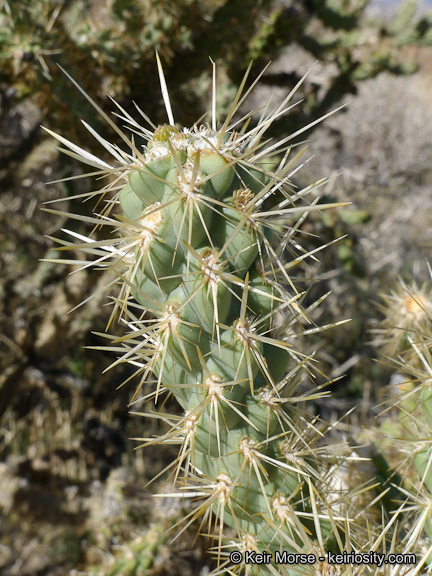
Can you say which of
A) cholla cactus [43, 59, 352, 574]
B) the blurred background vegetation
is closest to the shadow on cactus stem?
cholla cactus [43, 59, 352, 574]

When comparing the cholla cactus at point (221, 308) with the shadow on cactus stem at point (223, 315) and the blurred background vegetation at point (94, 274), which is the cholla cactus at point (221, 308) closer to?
the shadow on cactus stem at point (223, 315)

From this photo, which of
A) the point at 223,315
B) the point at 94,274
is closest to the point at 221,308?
the point at 223,315

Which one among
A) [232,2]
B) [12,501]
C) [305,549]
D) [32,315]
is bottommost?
[12,501]

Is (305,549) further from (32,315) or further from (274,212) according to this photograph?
(32,315)

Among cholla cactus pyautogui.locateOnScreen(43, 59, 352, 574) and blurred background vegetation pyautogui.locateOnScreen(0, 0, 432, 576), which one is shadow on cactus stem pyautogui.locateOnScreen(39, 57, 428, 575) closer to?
cholla cactus pyautogui.locateOnScreen(43, 59, 352, 574)

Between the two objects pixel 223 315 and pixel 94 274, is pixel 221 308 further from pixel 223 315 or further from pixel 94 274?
pixel 94 274

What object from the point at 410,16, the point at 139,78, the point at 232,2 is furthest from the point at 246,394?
the point at 410,16

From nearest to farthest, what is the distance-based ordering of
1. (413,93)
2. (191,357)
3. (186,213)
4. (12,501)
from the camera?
1. (186,213)
2. (191,357)
3. (12,501)
4. (413,93)
